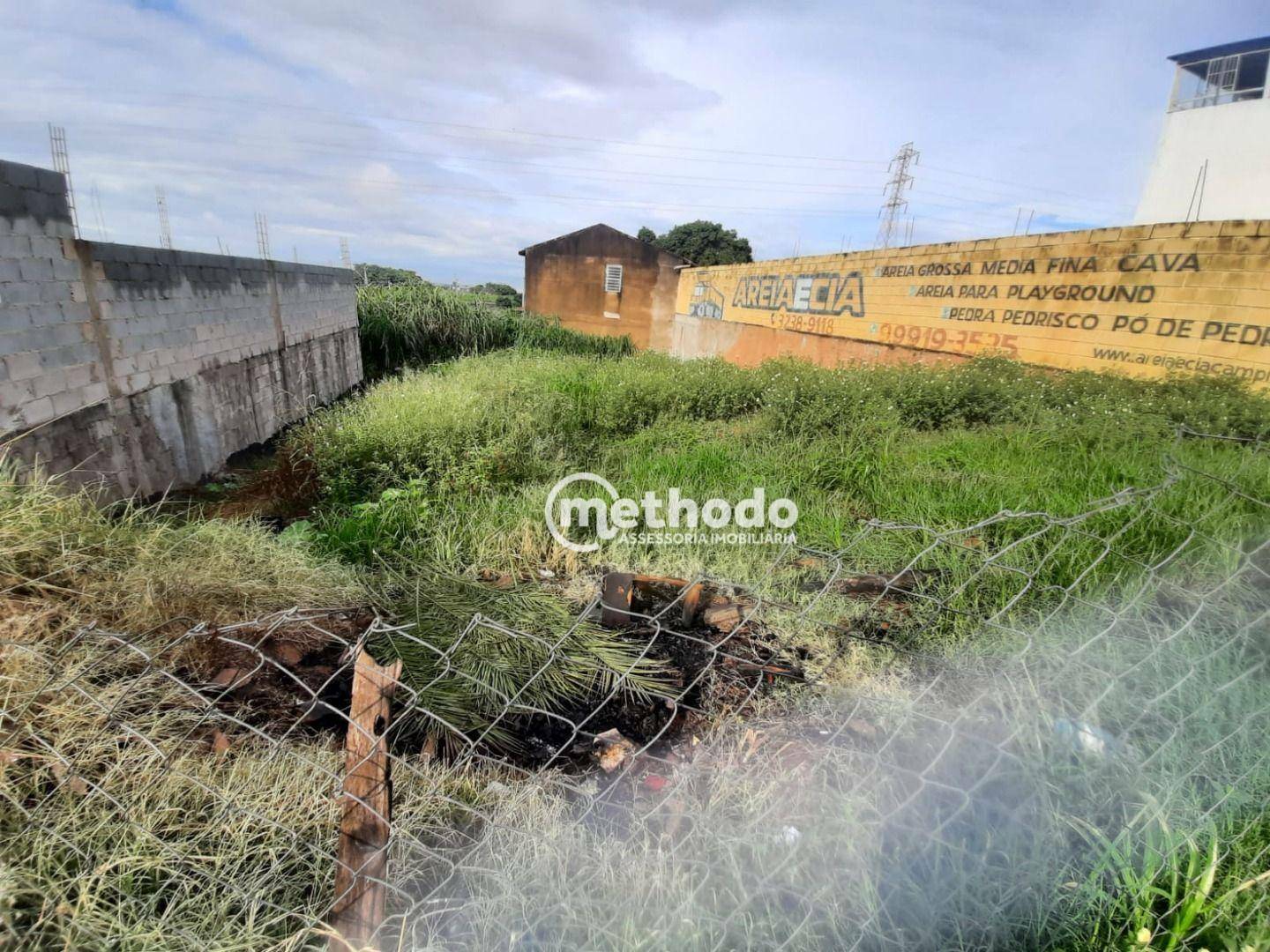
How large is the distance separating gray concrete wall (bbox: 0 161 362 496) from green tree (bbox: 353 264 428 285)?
628 centimetres

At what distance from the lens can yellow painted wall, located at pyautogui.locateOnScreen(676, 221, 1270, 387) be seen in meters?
4.47

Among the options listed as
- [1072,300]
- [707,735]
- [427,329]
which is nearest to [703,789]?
[707,735]

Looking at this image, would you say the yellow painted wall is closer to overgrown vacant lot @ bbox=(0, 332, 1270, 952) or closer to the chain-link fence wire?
overgrown vacant lot @ bbox=(0, 332, 1270, 952)

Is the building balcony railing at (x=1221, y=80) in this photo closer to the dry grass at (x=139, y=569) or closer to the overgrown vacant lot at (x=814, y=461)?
the overgrown vacant lot at (x=814, y=461)

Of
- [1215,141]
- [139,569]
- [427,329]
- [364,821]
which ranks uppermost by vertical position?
[1215,141]

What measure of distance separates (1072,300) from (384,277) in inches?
515

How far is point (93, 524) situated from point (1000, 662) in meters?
3.52

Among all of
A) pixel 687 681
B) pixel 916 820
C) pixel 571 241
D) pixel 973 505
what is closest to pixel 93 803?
pixel 687 681

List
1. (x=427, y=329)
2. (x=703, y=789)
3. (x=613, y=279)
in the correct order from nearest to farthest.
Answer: (x=703, y=789)
(x=427, y=329)
(x=613, y=279)

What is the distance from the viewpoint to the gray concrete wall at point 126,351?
2.84 metres

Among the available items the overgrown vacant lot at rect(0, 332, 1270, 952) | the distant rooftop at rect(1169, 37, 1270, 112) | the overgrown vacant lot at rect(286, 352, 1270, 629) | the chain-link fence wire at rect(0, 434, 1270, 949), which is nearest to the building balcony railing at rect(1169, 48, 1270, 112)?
the distant rooftop at rect(1169, 37, 1270, 112)

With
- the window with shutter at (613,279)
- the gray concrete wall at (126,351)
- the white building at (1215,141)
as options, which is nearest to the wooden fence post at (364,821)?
the gray concrete wall at (126,351)

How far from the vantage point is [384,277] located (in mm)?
12914

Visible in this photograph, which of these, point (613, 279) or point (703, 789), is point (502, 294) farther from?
point (703, 789)
